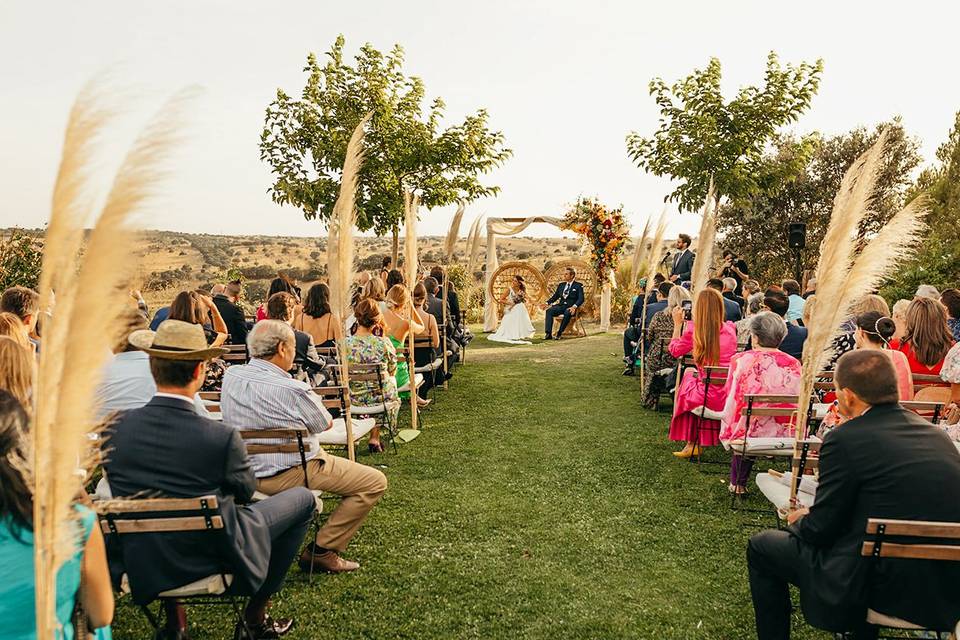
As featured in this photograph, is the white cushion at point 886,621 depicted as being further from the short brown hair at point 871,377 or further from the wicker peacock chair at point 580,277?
the wicker peacock chair at point 580,277

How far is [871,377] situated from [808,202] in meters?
21.3

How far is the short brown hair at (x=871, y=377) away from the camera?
3096 millimetres

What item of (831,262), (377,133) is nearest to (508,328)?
(377,133)

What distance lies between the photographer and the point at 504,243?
66812 mm

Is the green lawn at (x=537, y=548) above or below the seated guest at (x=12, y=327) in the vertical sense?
below

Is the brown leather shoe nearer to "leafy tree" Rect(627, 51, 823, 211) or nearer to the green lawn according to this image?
the green lawn

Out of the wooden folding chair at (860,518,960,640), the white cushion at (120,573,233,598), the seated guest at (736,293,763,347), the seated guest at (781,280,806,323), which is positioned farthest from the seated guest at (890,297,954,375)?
the white cushion at (120,573,233,598)

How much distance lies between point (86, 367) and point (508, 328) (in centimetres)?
1729

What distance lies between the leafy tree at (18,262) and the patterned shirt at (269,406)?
328 inches

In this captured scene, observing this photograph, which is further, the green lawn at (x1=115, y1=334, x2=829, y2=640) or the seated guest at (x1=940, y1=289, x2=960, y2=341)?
the seated guest at (x1=940, y1=289, x2=960, y2=341)

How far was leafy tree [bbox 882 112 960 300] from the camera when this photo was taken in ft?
41.5

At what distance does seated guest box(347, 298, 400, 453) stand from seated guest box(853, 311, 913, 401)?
4225 millimetres

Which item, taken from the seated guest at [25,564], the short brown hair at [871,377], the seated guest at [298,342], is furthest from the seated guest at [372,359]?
the seated guest at [25,564]

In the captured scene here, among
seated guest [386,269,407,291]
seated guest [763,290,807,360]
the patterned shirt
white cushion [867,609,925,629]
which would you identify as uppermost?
seated guest [386,269,407,291]
